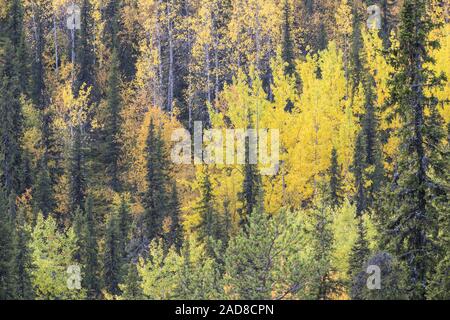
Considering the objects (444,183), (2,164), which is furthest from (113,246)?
(444,183)

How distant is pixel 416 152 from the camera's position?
21.4 meters

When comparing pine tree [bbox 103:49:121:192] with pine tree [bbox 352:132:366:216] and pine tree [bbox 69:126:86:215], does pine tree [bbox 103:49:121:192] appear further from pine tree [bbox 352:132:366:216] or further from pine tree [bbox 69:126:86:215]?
pine tree [bbox 352:132:366:216]

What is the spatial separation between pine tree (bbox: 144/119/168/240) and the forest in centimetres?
12

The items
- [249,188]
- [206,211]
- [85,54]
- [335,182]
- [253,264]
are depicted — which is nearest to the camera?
[253,264]

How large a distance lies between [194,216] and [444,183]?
2503cm

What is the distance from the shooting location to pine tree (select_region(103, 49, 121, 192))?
54.3m

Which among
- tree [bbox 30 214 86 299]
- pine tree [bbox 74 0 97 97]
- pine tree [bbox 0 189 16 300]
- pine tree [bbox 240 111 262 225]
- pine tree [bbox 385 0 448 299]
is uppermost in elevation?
pine tree [bbox 74 0 97 97]

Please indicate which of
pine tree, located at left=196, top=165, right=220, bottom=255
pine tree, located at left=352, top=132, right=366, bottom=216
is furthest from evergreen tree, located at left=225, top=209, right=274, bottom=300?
pine tree, located at left=352, top=132, right=366, bottom=216

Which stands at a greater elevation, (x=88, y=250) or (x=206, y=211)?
(x=206, y=211)

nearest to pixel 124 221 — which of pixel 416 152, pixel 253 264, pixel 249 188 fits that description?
pixel 249 188

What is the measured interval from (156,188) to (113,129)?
11.5 meters

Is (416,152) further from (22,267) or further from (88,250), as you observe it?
(88,250)

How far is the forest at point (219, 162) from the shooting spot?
2152cm

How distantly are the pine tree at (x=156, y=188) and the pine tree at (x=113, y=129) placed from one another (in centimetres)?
457
